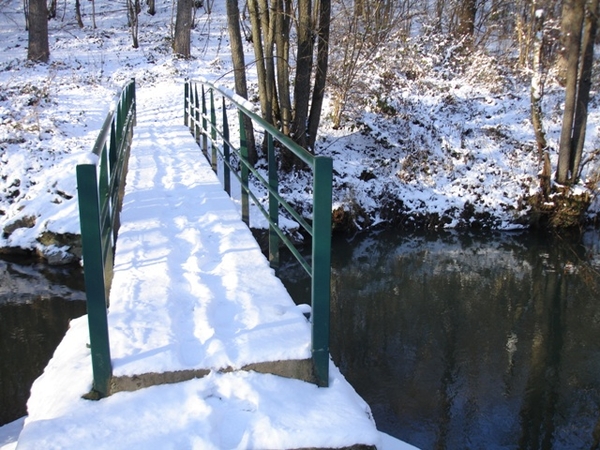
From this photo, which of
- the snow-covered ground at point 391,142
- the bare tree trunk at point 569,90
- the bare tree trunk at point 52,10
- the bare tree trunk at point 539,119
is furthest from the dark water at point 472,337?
the bare tree trunk at point 52,10

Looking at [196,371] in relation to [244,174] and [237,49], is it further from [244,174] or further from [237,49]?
[237,49]

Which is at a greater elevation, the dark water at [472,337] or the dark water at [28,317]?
the dark water at [28,317]

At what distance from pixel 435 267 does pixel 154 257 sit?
8.06m

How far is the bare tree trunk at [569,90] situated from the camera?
44.9 feet

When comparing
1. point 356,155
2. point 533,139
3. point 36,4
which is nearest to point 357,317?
point 356,155

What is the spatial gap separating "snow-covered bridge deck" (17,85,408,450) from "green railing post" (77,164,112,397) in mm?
72

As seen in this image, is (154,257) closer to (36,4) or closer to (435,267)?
(435,267)

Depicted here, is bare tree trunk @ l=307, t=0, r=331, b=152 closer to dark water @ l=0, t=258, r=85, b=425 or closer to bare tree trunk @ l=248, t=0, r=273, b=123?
bare tree trunk @ l=248, t=0, r=273, b=123

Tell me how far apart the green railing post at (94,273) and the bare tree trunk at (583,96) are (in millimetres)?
13586

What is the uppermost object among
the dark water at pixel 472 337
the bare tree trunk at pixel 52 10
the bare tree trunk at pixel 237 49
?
the bare tree trunk at pixel 52 10

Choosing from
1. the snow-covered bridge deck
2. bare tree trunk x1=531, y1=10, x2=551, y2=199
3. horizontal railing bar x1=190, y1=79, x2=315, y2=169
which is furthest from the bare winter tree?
the snow-covered bridge deck

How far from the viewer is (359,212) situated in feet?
45.1

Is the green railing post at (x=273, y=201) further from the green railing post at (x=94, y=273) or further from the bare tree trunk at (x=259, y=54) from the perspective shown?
the bare tree trunk at (x=259, y=54)

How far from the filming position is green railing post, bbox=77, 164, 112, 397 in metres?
2.83
